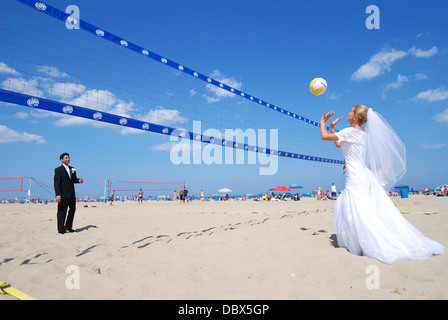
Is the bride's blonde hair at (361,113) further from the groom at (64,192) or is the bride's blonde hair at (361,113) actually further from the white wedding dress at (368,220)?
the groom at (64,192)

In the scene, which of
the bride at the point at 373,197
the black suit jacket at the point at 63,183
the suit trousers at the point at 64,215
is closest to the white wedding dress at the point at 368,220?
the bride at the point at 373,197

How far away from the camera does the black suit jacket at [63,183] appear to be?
13.4ft

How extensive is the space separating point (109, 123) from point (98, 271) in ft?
9.45

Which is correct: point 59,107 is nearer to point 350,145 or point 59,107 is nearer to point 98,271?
point 98,271

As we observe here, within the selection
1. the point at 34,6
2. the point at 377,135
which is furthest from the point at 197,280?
the point at 34,6

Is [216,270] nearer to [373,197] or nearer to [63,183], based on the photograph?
[373,197]

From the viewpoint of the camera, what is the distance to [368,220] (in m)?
2.28

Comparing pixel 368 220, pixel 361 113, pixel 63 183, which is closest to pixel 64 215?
pixel 63 183

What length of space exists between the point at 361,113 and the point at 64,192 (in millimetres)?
4528

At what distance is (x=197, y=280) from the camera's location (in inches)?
71.1

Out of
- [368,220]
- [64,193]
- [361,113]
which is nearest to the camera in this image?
[368,220]

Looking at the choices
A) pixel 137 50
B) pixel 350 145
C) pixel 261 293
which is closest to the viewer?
pixel 261 293

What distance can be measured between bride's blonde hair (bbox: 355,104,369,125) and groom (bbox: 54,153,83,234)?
14.3ft

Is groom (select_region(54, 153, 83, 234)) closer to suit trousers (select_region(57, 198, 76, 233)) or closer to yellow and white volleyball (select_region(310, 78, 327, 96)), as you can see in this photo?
suit trousers (select_region(57, 198, 76, 233))
